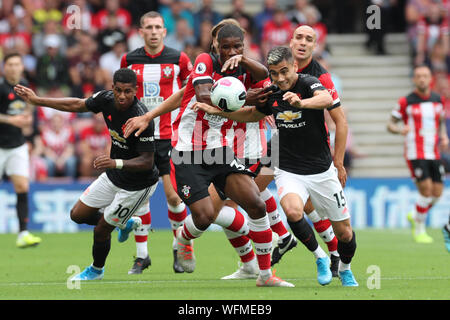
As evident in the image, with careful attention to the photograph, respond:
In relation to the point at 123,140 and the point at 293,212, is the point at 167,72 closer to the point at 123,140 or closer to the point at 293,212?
the point at 123,140

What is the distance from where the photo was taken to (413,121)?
1563 centimetres

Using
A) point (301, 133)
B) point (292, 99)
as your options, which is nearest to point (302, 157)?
point (301, 133)

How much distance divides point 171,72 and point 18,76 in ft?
11.3

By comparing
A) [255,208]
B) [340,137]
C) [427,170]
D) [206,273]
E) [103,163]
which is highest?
[340,137]

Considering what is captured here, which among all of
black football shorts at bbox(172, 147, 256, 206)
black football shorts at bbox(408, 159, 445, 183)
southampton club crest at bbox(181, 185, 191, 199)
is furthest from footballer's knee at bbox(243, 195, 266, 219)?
black football shorts at bbox(408, 159, 445, 183)

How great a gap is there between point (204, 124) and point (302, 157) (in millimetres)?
1052

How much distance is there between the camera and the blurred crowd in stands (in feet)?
58.3

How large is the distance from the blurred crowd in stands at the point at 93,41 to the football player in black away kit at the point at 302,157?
887 centimetres

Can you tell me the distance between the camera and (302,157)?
8828 mm

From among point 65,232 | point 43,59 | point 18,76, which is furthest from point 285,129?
point 43,59

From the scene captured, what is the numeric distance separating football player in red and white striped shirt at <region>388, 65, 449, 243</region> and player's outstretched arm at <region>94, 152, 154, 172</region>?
6982mm

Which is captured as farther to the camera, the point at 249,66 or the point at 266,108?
the point at 266,108

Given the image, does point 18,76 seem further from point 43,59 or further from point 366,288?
point 366,288

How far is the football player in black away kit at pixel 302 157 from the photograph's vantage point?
8.59 metres
